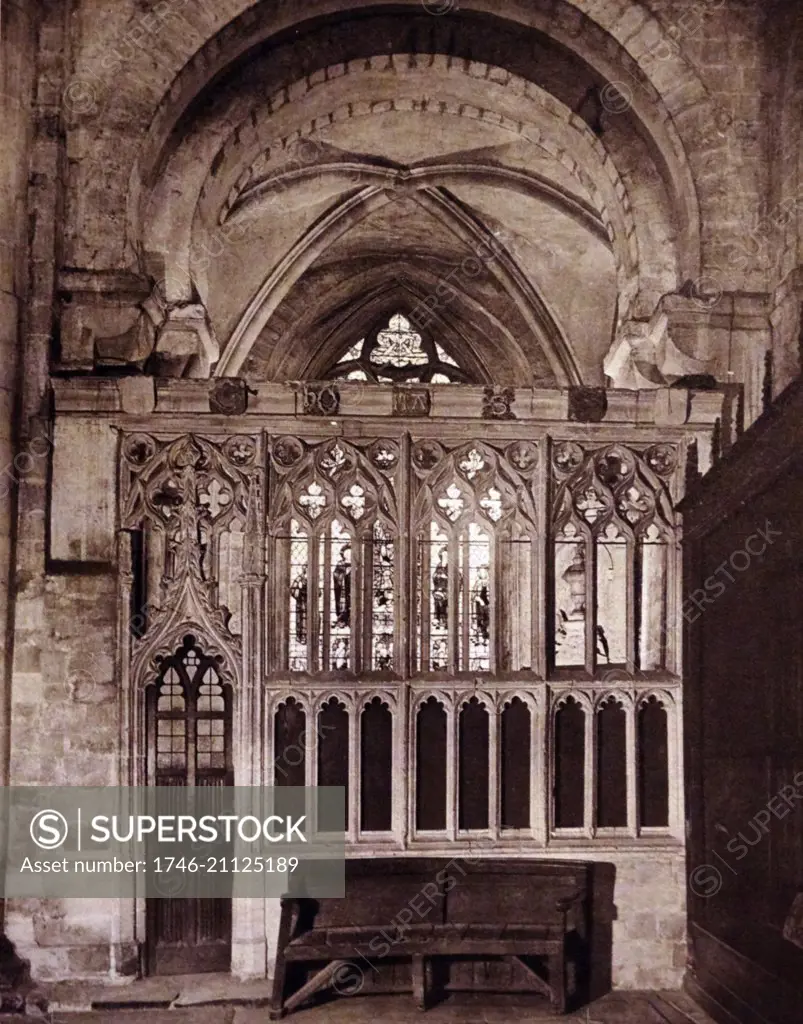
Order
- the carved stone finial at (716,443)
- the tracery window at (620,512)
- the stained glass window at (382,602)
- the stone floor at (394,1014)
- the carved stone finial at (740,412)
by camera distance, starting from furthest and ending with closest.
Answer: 1. the stained glass window at (382,602)
2. the tracery window at (620,512)
3. the carved stone finial at (716,443)
4. the carved stone finial at (740,412)
5. the stone floor at (394,1014)

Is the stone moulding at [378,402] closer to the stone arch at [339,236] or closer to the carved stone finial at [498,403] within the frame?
the carved stone finial at [498,403]

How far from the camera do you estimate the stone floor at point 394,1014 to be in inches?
251

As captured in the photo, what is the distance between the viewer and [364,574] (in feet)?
24.0

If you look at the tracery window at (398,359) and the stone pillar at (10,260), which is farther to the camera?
the tracery window at (398,359)

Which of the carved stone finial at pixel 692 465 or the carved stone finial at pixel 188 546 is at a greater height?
the carved stone finial at pixel 692 465

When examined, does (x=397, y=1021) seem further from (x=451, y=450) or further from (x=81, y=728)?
(x=451, y=450)

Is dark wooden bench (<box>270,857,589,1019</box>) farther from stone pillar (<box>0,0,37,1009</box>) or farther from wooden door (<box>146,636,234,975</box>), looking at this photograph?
stone pillar (<box>0,0,37,1009</box>)

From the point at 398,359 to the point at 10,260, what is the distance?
778 centimetres

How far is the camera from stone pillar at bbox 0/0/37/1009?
6871mm

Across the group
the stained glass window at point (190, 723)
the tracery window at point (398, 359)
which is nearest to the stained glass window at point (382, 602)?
the tracery window at point (398, 359)

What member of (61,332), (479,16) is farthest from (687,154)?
(61,332)

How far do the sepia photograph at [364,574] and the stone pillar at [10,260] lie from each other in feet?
0.09

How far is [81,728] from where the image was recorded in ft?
22.7

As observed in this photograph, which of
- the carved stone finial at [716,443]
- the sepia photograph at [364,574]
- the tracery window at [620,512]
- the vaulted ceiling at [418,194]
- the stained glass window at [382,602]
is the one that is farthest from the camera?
the stained glass window at [382,602]
